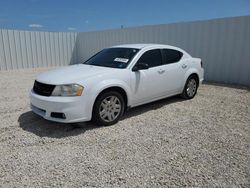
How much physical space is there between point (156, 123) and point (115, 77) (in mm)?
1209

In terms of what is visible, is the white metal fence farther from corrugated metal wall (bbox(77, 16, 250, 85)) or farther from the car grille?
the car grille

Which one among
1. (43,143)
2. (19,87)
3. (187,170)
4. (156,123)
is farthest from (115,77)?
(19,87)

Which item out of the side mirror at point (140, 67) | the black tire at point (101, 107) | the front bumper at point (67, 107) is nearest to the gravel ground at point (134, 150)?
the black tire at point (101, 107)

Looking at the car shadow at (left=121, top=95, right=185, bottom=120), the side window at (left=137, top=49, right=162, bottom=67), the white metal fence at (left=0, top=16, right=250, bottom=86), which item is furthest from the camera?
the white metal fence at (left=0, top=16, right=250, bottom=86)

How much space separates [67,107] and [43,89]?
0.66m

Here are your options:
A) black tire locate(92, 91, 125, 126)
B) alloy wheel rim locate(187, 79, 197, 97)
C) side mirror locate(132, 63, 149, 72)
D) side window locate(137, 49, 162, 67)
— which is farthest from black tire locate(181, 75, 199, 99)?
black tire locate(92, 91, 125, 126)

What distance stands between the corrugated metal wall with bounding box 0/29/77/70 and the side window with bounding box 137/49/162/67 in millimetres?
10040

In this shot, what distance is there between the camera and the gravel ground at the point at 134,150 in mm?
2404

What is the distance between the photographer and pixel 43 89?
3.60m

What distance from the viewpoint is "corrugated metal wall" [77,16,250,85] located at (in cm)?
720

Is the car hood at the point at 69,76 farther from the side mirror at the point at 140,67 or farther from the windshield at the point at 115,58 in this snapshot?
the side mirror at the point at 140,67

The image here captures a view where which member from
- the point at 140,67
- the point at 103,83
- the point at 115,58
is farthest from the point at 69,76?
the point at 140,67

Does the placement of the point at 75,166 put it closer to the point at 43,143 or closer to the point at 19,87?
the point at 43,143

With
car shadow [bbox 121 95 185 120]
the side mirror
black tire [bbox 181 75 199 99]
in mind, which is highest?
the side mirror
